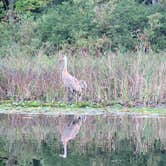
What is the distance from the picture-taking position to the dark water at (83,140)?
413 inches

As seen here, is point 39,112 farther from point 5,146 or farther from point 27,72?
point 5,146

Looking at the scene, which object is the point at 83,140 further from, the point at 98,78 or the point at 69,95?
the point at 98,78

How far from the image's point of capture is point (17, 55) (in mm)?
19672

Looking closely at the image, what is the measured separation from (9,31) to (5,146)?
1548cm

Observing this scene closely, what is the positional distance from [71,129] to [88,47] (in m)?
10.5

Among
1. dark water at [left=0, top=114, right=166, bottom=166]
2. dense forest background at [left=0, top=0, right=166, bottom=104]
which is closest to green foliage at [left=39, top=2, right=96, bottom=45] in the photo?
dense forest background at [left=0, top=0, right=166, bottom=104]

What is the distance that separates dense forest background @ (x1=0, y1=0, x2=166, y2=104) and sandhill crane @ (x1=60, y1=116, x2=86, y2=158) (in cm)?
263

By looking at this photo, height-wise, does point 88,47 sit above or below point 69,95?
above

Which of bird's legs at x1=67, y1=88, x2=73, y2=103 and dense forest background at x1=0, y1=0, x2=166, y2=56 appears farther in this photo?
dense forest background at x1=0, y1=0, x2=166, y2=56

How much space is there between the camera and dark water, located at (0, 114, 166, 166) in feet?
34.4

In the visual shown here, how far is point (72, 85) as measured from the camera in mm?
17391

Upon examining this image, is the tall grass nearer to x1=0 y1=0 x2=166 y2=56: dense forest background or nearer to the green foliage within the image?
x1=0 y1=0 x2=166 y2=56: dense forest background

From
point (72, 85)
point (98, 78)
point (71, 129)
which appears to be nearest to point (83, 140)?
point (71, 129)

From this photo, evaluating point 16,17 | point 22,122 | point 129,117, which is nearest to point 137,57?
point 129,117
